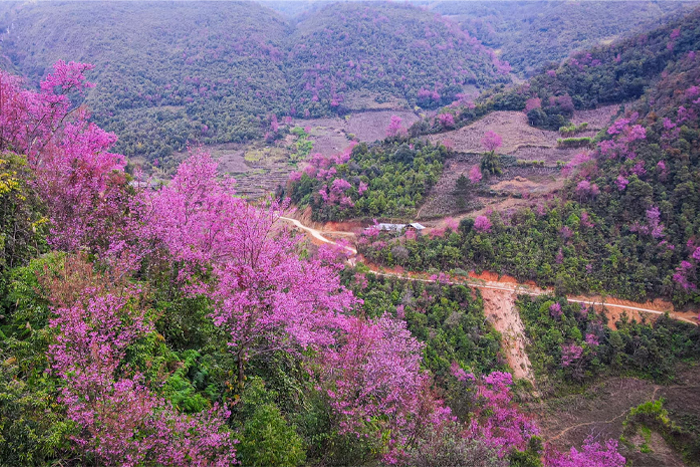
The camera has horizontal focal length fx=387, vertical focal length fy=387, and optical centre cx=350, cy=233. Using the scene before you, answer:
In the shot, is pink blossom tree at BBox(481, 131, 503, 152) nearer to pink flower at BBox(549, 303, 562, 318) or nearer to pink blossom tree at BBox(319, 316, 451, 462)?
pink flower at BBox(549, 303, 562, 318)

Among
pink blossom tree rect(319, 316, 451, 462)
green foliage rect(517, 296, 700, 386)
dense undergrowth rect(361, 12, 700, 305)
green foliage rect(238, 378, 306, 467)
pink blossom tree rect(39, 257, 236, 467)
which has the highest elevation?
pink blossom tree rect(39, 257, 236, 467)

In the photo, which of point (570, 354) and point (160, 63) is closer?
point (570, 354)

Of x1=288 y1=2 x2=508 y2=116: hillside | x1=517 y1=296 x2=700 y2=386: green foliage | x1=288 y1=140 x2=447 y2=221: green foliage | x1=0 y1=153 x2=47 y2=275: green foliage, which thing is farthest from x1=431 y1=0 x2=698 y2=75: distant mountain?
x1=0 y1=153 x2=47 y2=275: green foliage

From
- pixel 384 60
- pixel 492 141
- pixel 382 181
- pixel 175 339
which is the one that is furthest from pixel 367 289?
pixel 384 60

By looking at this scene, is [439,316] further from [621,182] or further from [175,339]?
[621,182]

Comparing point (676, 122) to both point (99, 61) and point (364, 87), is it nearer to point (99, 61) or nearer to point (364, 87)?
point (364, 87)

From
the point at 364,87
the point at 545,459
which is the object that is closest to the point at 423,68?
the point at 364,87

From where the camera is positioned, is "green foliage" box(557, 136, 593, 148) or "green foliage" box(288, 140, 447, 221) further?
"green foliage" box(557, 136, 593, 148)
